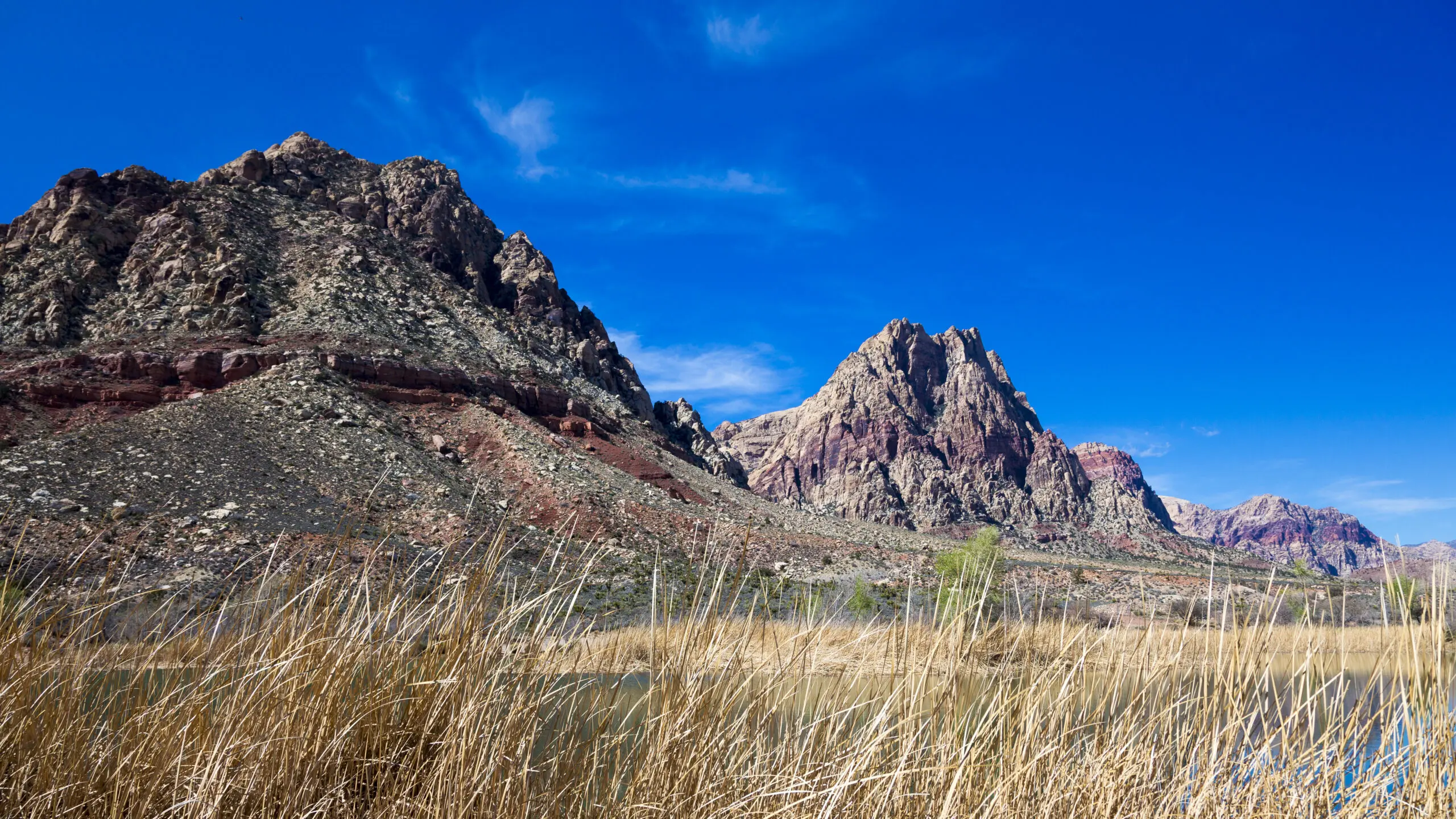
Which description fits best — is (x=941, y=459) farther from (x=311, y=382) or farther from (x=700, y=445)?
(x=311, y=382)

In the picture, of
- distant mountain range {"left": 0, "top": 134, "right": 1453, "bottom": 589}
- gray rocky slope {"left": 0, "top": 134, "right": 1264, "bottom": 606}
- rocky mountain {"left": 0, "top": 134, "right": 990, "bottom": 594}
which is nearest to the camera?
gray rocky slope {"left": 0, "top": 134, "right": 1264, "bottom": 606}

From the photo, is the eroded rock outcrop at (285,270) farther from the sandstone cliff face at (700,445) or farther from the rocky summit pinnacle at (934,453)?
the rocky summit pinnacle at (934,453)

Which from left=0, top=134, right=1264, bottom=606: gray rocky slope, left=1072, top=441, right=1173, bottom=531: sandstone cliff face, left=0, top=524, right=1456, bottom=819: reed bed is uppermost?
left=1072, top=441, right=1173, bottom=531: sandstone cliff face

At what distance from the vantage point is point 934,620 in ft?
9.78

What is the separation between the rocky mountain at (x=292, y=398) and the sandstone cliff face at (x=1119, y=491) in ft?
353

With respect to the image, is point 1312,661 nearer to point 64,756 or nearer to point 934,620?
point 934,620

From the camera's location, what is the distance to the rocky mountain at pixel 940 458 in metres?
135

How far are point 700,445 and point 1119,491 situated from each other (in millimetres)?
103638

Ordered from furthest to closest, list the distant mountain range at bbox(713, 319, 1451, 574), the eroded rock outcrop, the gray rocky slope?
the distant mountain range at bbox(713, 319, 1451, 574) → the eroded rock outcrop → the gray rocky slope

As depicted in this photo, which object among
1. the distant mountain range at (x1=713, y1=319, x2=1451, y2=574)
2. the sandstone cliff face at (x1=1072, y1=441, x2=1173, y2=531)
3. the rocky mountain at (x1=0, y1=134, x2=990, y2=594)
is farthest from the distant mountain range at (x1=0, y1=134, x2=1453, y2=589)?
the sandstone cliff face at (x1=1072, y1=441, x2=1173, y2=531)

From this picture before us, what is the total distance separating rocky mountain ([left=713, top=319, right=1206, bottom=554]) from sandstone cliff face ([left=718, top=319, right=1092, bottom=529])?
0.81ft

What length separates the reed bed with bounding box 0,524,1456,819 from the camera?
2.43 metres

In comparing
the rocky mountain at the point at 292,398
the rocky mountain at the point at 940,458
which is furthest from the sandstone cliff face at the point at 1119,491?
Result: the rocky mountain at the point at 292,398

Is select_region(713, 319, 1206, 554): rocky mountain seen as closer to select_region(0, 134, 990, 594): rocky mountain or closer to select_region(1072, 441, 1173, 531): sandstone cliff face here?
select_region(1072, 441, 1173, 531): sandstone cliff face
